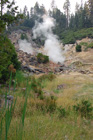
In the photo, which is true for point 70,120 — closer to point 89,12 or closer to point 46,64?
point 46,64

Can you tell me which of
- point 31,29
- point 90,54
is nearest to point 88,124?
point 90,54

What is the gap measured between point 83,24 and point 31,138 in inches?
1357

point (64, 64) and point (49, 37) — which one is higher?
point (49, 37)

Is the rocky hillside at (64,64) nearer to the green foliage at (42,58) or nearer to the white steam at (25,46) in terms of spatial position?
the green foliage at (42,58)

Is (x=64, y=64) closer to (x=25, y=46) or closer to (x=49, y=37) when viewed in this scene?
(x=25, y=46)

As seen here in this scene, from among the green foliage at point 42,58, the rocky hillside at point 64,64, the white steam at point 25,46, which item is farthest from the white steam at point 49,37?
the white steam at point 25,46

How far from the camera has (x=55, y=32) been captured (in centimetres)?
3359

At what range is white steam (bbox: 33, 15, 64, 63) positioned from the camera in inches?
853

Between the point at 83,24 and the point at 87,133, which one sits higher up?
the point at 83,24

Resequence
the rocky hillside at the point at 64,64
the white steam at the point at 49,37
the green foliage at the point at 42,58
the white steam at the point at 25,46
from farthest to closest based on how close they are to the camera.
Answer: the white steam at the point at 25,46, the white steam at the point at 49,37, the green foliage at the point at 42,58, the rocky hillside at the point at 64,64

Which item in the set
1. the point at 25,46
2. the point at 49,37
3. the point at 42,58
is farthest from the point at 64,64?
the point at 49,37

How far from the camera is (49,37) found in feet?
103

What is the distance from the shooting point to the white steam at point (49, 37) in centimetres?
2166

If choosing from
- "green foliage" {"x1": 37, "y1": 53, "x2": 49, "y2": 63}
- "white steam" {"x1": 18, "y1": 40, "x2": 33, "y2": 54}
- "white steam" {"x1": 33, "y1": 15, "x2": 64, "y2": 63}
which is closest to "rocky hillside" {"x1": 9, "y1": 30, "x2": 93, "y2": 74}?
"green foliage" {"x1": 37, "y1": 53, "x2": 49, "y2": 63}
